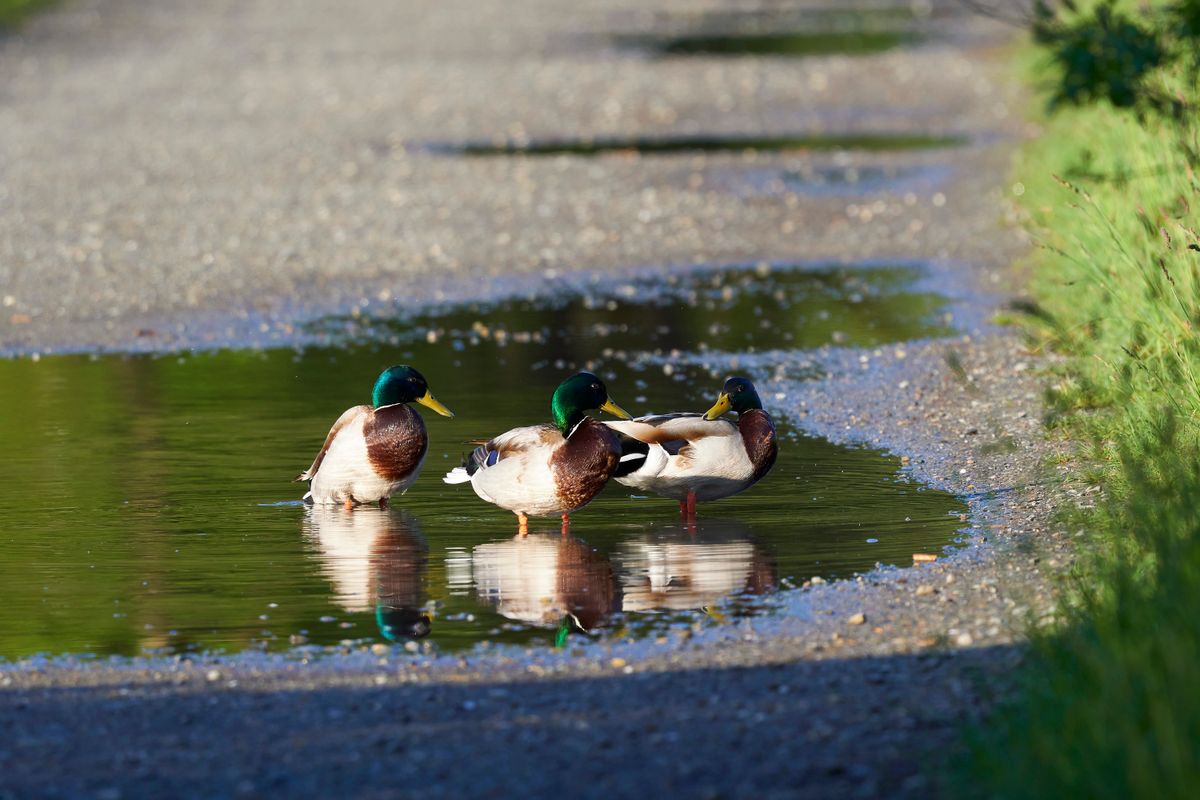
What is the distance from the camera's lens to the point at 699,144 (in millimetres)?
24797

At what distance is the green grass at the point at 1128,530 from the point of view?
5332 mm

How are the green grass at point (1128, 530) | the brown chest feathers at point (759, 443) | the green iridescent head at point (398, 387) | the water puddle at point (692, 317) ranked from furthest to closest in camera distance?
1. the water puddle at point (692, 317)
2. the green iridescent head at point (398, 387)
3. the brown chest feathers at point (759, 443)
4. the green grass at point (1128, 530)

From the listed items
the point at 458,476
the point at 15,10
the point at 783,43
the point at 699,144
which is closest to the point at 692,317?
the point at 458,476

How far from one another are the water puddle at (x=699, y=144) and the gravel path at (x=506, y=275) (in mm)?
662

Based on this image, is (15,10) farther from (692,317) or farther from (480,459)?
(480,459)

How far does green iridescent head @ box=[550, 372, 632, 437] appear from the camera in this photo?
9273 mm

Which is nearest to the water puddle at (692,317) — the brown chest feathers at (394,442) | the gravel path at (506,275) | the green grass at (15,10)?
the gravel path at (506,275)

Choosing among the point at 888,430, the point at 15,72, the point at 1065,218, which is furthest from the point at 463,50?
the point at 888,430

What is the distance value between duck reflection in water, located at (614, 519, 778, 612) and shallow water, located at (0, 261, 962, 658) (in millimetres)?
17

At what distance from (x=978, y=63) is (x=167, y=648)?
28.0 m

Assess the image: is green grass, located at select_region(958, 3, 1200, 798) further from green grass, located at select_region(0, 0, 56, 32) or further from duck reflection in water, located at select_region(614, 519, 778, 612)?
green grass, located at select_region(0, 0, 56, 32)

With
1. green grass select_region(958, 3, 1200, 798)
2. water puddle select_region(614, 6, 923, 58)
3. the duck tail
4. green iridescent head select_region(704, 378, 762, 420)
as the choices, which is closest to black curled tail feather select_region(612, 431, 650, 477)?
green iridescent head select_region(704, 378, 762, 420)

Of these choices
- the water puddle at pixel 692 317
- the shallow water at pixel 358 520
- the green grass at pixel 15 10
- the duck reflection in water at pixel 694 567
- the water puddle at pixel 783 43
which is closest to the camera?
the shallow water at pixel 358 520

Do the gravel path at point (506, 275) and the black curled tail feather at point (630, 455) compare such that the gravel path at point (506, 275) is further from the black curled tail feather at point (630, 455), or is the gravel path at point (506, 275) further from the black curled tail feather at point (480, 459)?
the black curled tail feather at point (480, 459)
